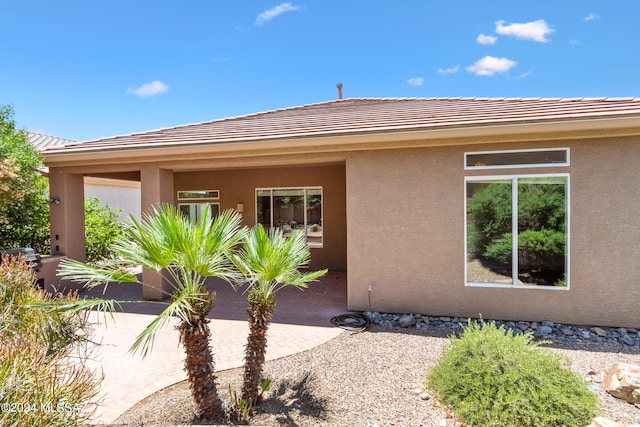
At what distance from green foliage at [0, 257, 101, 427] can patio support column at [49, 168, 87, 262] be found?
684 centimetres

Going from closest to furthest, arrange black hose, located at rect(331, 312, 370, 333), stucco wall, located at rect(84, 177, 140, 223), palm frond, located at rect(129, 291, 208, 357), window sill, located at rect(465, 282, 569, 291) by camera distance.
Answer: palm frond, located at rect(129, 291, 208, 357) < window sill, located at rect(465, 282, 569, 291) < black hose, located at rect(331, 312, 370, 333) < stucco wall, located at rect(84, 177, 140, 223)

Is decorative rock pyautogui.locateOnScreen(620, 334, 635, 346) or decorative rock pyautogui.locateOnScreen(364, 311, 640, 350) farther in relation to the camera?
decorative rock pyautogui.locateOnScreen(364, 311, 640, 350)

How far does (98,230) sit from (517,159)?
15.1 metres

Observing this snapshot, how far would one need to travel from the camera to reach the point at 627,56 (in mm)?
14094

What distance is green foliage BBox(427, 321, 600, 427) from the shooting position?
11.1 feet

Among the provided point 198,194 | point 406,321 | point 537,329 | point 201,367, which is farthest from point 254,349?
point 198,194

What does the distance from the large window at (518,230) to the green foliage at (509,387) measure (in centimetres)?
301

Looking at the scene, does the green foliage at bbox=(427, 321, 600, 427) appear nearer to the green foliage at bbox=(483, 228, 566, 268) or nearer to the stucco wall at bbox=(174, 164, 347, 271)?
the green foliage at bbox=(483, 228, 566, 268)

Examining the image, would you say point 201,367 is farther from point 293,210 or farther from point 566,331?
point 293,210

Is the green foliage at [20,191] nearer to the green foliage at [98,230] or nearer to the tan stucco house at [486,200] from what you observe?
the green foliage at [98,230]

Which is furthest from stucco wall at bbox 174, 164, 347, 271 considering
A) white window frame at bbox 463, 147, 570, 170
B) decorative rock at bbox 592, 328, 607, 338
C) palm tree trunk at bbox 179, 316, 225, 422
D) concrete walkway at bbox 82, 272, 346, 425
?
palm tree trunk at bbox 179, 316, 225, 422

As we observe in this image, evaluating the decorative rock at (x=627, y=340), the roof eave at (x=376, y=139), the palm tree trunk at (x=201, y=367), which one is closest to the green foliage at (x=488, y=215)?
the roof eave at (x=376, y=139)

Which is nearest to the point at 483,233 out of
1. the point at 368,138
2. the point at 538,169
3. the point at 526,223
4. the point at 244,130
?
the point at 526,223

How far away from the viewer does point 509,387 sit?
3.55 meters
